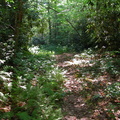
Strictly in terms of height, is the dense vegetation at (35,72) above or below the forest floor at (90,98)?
above

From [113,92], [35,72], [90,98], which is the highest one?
[35,72]

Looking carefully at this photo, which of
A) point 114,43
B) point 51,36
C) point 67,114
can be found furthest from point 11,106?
point 51,36

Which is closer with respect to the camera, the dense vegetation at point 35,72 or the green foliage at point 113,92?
the dense vegetation at point 35,72

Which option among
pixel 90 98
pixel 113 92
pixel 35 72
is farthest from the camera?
pixel 35 72

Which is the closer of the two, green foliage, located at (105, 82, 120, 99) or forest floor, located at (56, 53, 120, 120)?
forest floor, located at (56, 53, 120, 120)

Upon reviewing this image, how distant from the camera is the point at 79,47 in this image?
14.9 metres

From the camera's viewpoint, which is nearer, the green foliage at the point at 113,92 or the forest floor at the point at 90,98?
the forest floor at the point at 90,98

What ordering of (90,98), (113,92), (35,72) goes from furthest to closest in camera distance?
(35,72) → (90,98) → (113,92)

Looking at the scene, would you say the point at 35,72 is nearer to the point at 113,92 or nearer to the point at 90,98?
the point at 90,98

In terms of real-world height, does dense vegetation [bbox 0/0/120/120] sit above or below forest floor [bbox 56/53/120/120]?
above

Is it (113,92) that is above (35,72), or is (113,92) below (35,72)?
below

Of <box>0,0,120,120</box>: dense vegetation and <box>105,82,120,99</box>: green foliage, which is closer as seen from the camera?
<box>0,0,120,120</box>: dense vegetation

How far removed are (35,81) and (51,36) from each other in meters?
19.5

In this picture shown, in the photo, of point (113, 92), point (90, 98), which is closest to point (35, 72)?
point (90, 98)
